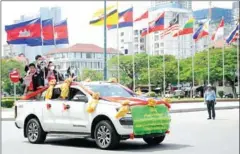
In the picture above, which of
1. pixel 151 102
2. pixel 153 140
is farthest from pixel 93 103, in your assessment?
pixel 153 140

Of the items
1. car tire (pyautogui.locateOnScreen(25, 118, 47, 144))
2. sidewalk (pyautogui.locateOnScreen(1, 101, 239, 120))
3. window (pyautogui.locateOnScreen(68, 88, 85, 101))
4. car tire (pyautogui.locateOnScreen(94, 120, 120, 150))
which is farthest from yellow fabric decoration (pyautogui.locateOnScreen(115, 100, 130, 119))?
sidewalk (pyautogui.locateOnScreen(1, 101, 239, 120))

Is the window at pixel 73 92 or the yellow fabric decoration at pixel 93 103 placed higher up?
the window at pixel 73 92

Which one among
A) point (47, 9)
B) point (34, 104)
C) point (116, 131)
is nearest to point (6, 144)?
point (34, 104)

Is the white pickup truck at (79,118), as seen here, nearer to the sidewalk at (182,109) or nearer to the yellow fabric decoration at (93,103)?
the yellow fabric decoration at (93,103)

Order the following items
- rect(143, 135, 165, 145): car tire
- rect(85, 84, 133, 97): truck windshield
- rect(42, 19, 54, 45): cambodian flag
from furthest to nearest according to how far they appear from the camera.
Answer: rect(42, 19, 54, 45): cambodian flag, rect(143, 135, 165, 145): car tire, rect(85, 84, 133, 97): truck windshield

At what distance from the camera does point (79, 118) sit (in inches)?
465

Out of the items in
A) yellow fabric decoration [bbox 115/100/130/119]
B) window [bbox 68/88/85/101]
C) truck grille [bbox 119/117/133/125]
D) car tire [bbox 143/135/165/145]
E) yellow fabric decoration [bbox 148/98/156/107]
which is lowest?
car tire [bbox 143/135/165/145]

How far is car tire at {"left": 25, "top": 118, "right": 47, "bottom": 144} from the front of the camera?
501 inches

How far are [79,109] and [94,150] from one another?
44.9 inches

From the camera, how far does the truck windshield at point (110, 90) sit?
12031 mm

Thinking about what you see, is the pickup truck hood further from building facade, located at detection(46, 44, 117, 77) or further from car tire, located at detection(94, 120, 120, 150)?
building facade, located at detection(46, 44, 117, 77)

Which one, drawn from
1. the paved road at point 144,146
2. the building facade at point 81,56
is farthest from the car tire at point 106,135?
the building facade at point 81,56

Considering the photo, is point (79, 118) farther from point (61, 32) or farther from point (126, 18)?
point (126, 18)

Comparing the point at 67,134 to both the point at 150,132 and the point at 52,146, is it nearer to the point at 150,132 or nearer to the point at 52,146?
the point at 52,146
